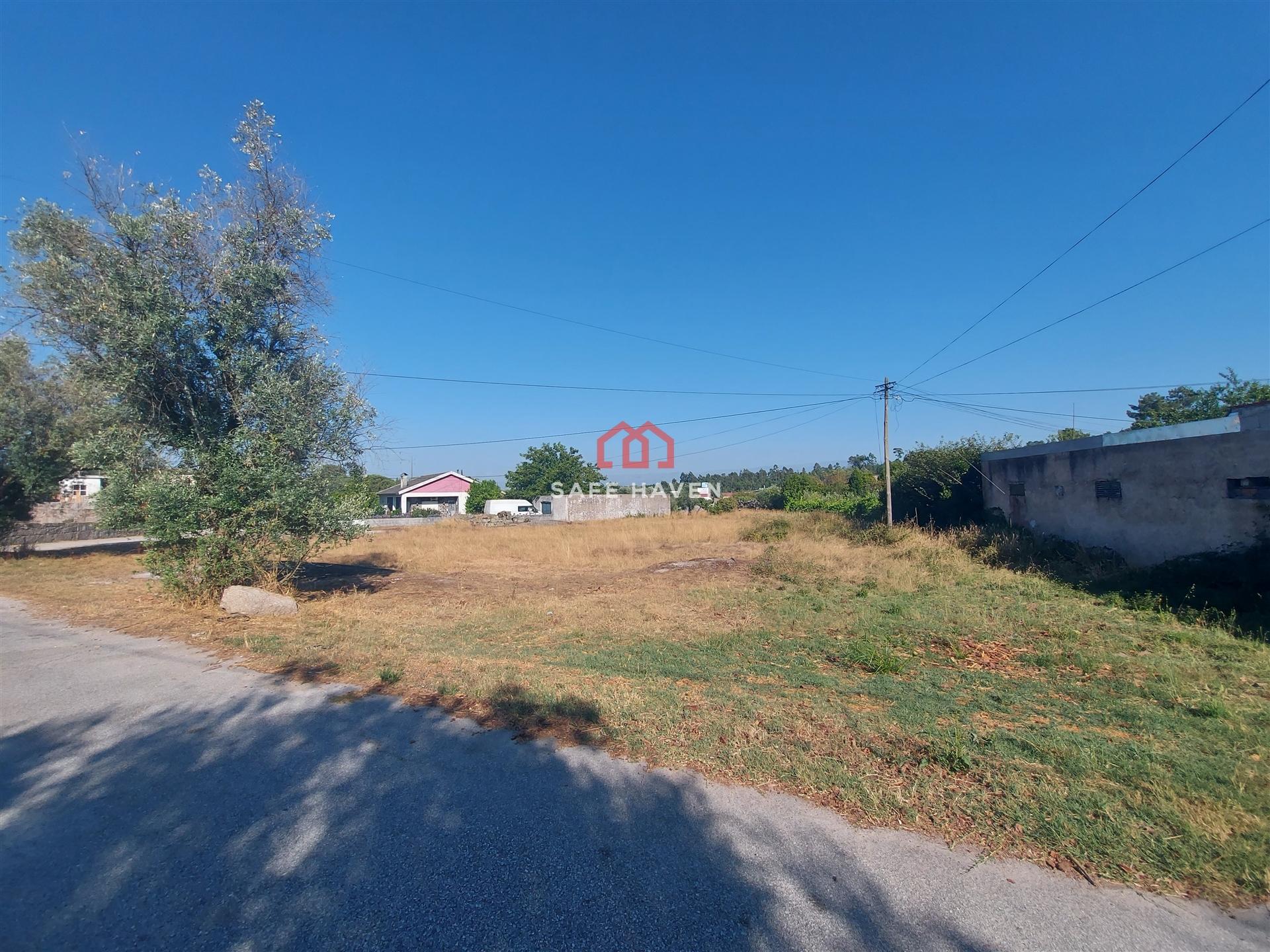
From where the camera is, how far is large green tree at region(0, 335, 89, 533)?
15.5m

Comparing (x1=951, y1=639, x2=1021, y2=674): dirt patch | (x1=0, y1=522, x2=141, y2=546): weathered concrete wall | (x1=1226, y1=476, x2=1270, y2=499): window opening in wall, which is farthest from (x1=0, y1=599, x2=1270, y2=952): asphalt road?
(x1=0, y1=522, x2=141, y2=546): weathered concrete wall

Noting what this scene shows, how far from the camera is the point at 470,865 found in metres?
2.87

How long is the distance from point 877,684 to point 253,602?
862 cm

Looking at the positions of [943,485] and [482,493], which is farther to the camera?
[482,493]

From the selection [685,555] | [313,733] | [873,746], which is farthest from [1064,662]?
[685,555]

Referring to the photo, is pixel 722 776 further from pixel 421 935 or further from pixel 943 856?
pixel 421 935

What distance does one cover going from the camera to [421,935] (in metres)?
2.43

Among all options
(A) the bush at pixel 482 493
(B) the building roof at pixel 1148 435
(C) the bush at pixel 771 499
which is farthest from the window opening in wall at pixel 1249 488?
(A) the bush at pixel 482 493

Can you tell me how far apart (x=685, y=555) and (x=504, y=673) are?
41.1ft

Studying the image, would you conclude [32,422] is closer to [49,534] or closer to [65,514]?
[49,534]

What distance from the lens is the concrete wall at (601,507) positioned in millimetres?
40656

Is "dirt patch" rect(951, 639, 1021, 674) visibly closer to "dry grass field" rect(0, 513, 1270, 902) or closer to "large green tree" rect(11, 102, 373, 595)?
"dry grass field" rect(0, 513, 1270, 902)

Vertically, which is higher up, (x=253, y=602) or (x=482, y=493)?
(x=482, y=493)

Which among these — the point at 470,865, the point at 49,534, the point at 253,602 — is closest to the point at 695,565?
the point at 253,602
